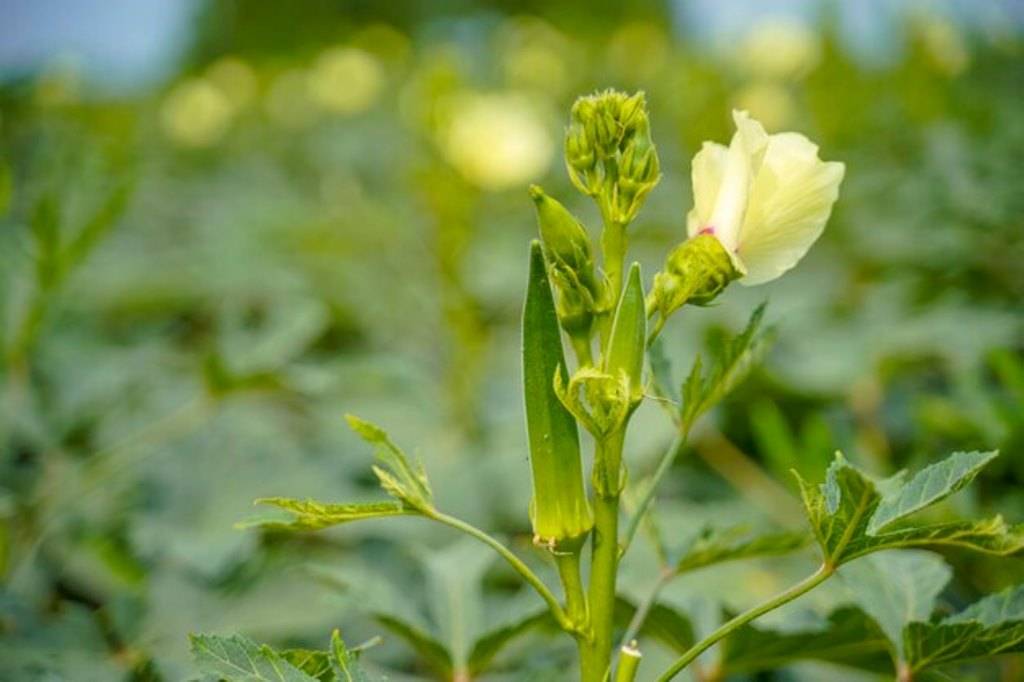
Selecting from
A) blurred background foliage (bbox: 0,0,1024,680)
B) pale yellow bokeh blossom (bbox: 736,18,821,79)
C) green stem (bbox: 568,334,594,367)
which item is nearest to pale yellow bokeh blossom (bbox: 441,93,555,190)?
blurred background foliage (bbox: 0,0,1024,680)

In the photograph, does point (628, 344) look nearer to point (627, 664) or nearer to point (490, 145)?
point (627, 664)

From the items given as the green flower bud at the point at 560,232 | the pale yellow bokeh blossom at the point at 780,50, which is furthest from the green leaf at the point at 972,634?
the pale yellow bokeh blossom at the point at 780,50

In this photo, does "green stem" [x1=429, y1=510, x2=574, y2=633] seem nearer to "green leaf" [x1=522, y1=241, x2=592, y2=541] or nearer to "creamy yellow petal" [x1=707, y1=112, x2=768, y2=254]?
"green leaf" [x1=522, y1=241, x2=592, y2=541]

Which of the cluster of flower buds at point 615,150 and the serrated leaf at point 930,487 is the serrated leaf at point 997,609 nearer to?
the serrated leaf at point 930,487

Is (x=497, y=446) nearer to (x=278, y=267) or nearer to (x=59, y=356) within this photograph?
(x=59, y=356)

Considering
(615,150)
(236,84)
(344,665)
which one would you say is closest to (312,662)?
(344,665)

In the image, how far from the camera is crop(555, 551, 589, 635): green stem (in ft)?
1.43

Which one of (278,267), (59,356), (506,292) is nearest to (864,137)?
(506,292)

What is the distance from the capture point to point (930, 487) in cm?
39

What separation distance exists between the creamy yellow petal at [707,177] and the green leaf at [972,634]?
0.21 metres

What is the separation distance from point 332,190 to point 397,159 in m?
0.65

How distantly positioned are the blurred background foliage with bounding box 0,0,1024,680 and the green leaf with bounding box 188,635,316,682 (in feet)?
0.47

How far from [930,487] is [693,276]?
124 millimetres

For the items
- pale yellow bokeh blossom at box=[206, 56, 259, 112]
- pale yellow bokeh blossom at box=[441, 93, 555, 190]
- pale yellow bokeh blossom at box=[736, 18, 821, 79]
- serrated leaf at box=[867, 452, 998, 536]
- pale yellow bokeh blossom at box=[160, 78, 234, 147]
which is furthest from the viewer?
pale yellow bokeh blossom at box=[206, 56, 259, 112]
